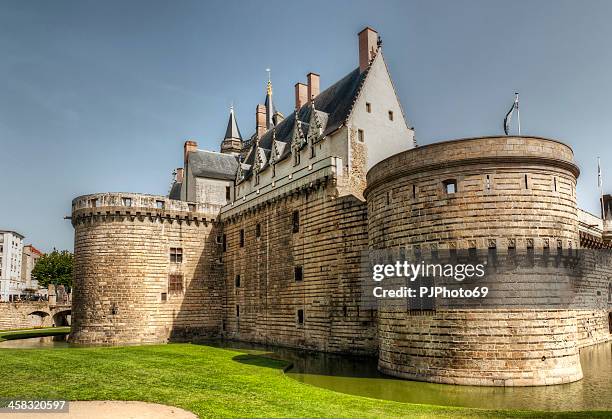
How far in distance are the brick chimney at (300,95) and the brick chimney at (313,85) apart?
4.80ft

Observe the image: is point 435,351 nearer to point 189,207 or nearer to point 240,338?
point 240,338

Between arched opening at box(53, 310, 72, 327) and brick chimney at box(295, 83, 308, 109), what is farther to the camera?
arched opening at box(53, 310, 72, 327)

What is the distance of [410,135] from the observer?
1362 inches

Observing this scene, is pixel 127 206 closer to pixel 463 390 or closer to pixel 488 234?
pixel 488 234

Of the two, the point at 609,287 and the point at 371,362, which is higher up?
the point at 609,287

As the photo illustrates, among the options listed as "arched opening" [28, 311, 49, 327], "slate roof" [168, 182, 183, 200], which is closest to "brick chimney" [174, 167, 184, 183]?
"slate roof" [168, 182, 183, 200]

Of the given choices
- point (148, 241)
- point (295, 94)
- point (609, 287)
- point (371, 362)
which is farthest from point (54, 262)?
point (609, 287)

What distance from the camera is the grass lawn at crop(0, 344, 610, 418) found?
13.5 meters

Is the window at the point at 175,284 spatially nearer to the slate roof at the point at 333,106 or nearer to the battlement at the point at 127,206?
the battlement at the point at 127,206

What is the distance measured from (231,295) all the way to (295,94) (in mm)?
16986

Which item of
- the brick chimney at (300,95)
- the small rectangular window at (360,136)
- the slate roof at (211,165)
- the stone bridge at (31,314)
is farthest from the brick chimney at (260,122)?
the stone bridge at (31,314)

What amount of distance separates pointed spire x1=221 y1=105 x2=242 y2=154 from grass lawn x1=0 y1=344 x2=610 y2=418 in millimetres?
35512

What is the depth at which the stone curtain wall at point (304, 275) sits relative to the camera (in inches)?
1061

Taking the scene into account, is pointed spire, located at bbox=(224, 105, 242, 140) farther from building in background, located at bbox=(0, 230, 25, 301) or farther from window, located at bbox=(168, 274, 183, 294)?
building in background, located at bbox=(0, 230, 25, 301)
